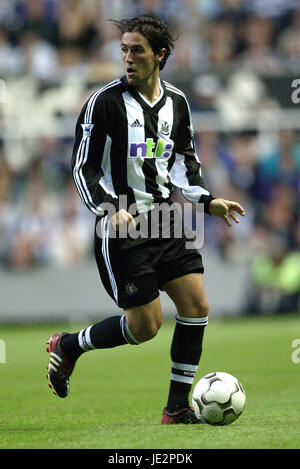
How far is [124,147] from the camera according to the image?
5.37 m

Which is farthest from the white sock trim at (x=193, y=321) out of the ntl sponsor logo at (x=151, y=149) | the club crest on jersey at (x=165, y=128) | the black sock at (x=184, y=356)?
the club crest on jersey at (x=165, y=128)

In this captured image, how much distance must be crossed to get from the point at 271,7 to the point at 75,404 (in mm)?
10811

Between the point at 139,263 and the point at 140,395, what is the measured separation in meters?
2.03

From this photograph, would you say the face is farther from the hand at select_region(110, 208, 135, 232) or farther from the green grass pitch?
the green grass pitch

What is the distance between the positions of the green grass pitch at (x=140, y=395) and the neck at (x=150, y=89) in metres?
1.92

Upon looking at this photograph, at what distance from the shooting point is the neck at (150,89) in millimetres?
5484

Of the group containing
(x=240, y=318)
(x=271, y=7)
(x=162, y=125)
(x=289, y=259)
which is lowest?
(x=240, y=318)

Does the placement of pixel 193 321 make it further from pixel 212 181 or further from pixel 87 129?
pixel 212 181

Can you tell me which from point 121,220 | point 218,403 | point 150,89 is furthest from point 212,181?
point 121,220

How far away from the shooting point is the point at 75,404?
6.57m

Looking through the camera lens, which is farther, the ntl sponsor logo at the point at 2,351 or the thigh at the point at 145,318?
the ntl sponsor logo at the point at 2,351

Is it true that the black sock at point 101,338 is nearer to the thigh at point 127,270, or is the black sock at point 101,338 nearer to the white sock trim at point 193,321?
the thigh at point 127,270
